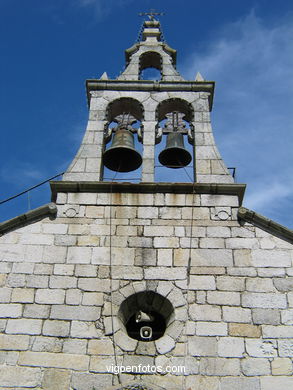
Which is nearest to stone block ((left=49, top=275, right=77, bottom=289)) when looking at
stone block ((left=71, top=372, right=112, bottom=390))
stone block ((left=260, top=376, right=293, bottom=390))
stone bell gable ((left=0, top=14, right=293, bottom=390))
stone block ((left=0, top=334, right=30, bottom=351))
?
stone bell gable ((left=0, top=14, right=293, bottom=390))

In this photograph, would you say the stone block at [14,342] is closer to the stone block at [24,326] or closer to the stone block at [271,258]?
the stone block at [24,326]

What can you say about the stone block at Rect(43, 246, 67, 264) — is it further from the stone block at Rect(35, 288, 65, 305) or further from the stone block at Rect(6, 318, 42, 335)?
the stone block at Rect(6, 318, 42, 335)

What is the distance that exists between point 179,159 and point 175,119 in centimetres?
91

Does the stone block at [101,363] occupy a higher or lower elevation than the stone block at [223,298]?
lower

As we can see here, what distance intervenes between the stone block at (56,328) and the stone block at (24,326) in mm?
79

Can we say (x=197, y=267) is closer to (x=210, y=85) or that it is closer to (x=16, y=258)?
(x=16, y=258)

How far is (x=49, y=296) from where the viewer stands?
6.69m

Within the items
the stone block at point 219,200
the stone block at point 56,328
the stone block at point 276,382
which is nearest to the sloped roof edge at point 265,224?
the stone block at point 219,200

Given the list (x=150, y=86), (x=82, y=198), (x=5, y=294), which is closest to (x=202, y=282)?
(x=82, y=198)

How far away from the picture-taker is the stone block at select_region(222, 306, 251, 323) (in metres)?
6.46

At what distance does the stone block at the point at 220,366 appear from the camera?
6.05 metres

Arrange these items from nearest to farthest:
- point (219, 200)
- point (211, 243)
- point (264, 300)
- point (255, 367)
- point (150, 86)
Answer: point (255, 367) < point (264, 300) < point (211, 243) < point (219, 200) < point (150, 86)

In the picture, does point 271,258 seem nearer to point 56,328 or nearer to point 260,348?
point 260,348

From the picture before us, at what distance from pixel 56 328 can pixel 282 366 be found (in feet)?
8.27
